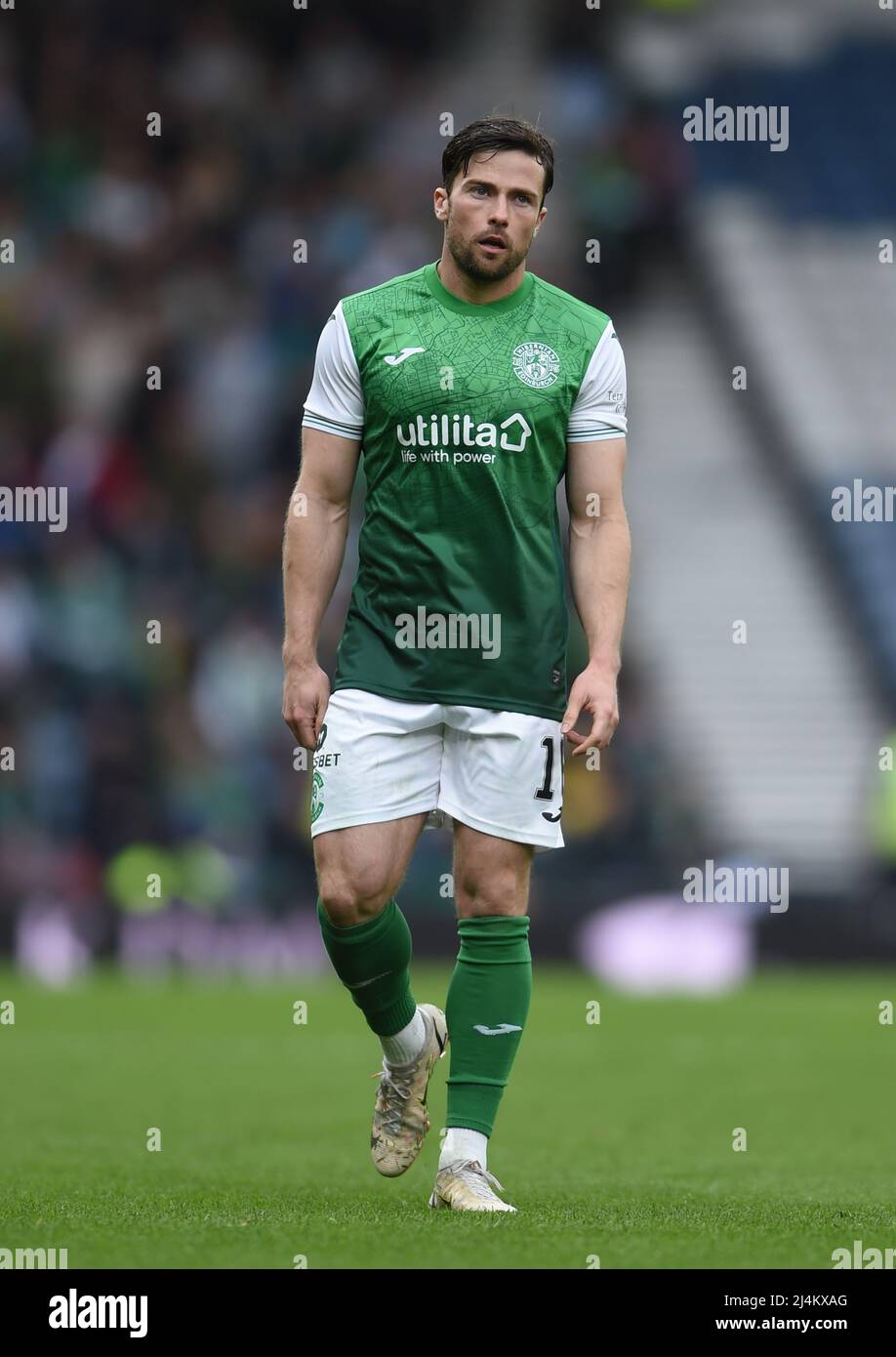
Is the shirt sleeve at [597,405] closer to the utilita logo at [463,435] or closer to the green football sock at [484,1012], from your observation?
the utilita logo at [463,435]

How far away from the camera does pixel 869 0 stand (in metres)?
23.9

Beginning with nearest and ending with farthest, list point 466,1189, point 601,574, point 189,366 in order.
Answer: point 466,1189
point 601,574
point 189,366

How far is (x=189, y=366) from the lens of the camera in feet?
63.9

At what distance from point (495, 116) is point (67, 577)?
12.0 m

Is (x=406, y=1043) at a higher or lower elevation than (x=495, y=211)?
lower

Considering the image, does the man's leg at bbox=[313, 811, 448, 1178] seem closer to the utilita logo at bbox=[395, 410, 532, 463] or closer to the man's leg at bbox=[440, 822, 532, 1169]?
the man's leg at bbox=[440, 822, 532, 1169]

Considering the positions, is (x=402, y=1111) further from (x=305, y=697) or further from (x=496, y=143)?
(x=496, y=143)

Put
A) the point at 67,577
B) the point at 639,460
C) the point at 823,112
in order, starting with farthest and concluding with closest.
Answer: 1. the point at 823,112
2. the point at 639,460
3. the point at 67,577

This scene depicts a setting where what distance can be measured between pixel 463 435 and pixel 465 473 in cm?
10

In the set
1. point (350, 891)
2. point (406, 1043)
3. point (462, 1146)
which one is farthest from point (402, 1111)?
point (350, 891)

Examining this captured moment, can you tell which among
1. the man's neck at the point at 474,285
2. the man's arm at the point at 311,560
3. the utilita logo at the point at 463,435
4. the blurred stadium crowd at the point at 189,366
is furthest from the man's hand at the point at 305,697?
the blurred stadium crowd at the point at 189,366

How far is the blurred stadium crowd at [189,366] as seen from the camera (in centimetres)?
1673
